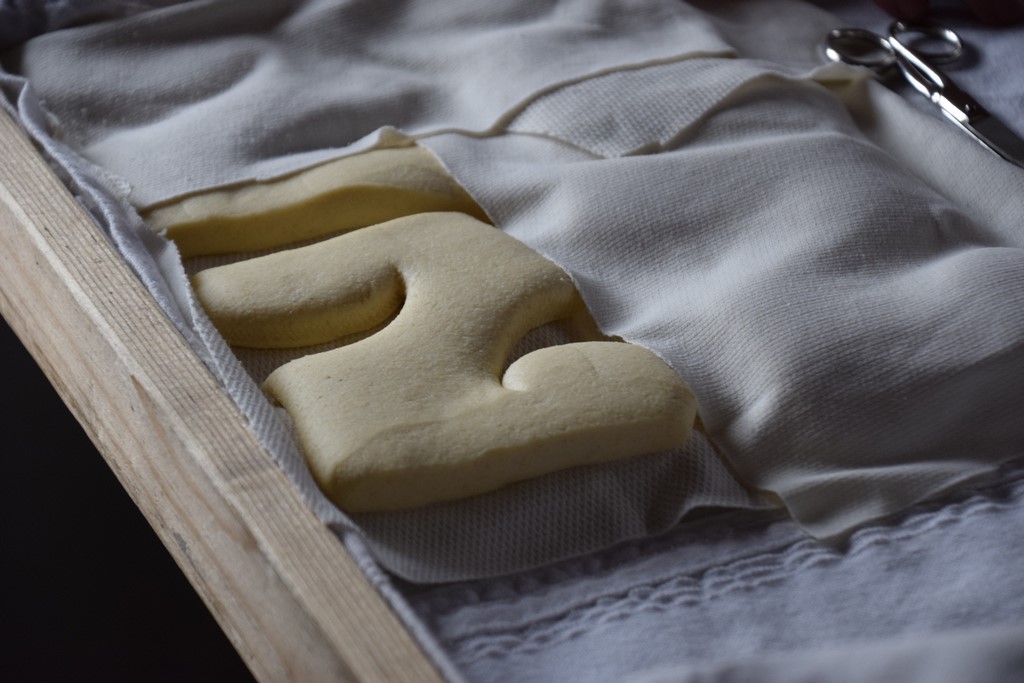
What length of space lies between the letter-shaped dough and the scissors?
355 millimetres

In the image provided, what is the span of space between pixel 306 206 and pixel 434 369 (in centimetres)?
18

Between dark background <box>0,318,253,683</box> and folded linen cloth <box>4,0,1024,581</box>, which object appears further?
dark background <box>0,318,253,683</box>

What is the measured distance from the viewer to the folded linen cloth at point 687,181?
1.85 ft

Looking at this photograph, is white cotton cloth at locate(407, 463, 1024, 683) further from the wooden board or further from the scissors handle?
the scissors handle

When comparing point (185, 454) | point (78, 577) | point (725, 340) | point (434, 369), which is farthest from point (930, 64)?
point (78, 577)

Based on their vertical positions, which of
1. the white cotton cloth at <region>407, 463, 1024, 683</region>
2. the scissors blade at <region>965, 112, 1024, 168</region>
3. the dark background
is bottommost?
the dark background

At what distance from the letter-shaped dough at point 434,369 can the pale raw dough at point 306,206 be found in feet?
0.12

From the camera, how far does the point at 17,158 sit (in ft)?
2.18

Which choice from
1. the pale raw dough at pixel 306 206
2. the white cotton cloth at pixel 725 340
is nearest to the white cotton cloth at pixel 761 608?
the white cotton cloth at pixel 725 340

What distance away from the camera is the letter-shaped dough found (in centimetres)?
51

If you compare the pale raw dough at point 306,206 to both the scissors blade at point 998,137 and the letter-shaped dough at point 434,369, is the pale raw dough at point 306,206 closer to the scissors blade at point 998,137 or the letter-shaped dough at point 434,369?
the letter-shaped dough at point 434,369

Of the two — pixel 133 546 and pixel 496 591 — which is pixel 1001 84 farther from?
pixel 133 546

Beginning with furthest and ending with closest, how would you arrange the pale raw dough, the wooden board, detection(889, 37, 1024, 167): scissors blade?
detection(889, 37, 1024, 167): scissors blade, the pale raw dough, the wooden board

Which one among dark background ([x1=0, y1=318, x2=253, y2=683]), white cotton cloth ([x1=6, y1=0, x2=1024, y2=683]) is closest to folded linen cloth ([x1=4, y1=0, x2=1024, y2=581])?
white cotton cloth ([x1=6, y1=0, x2=1024, y2=683])
